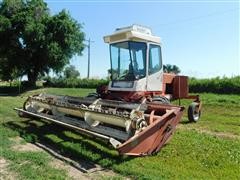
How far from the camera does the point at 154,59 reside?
29.5 ft

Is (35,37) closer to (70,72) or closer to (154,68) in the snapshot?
(154,68)

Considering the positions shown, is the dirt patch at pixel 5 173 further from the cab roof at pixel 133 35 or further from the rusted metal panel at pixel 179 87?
the rusted metal panel at pixel 179 87

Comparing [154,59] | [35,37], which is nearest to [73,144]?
[154,59]

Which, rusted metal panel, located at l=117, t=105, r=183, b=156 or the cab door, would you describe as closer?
rusted metal panel, located at l=117, t=105, r=183, b=156

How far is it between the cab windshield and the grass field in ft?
6.01

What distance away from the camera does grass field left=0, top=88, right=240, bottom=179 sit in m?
5.34

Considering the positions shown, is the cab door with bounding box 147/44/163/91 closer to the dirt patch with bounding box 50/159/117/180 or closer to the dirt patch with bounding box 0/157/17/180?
the dirt patch with bounding box 50/159/117/180

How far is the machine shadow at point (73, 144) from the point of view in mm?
6066

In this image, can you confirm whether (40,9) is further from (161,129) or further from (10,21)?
(161,129)

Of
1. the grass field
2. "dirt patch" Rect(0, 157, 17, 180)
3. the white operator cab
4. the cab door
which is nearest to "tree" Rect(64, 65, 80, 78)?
the white operator cab

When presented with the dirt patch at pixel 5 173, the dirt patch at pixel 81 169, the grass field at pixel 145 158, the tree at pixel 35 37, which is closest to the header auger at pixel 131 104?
the grass field at pixel 145 158

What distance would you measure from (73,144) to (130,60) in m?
2.87

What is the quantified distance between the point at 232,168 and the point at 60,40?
25342mm

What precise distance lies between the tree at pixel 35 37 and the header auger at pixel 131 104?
64.7 ft
